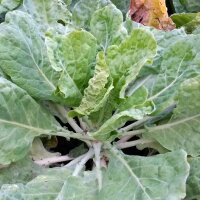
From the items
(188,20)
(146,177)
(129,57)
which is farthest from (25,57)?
(188,20)

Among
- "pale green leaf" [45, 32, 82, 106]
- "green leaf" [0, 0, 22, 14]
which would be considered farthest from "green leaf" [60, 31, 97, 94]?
"green leaf" [0, 0, 22, 14]

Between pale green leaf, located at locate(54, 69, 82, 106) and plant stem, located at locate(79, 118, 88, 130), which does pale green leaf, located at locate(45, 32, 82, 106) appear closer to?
pale green leaf, located at locate(54, 69, 82, 106)

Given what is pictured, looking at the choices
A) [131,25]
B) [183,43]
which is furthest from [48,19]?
[183,43]

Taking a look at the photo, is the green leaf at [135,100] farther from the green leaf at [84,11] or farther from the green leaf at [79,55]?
the green leaf at [84,11]

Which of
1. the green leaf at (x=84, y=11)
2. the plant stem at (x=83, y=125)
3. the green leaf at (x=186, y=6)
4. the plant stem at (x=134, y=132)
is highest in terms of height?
the green leaf at (x=84, y=11)

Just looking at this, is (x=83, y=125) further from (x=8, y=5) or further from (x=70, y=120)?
(x=8, y=5)

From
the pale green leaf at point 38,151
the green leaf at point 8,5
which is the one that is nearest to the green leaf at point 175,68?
the pale green leaf at point 38,151

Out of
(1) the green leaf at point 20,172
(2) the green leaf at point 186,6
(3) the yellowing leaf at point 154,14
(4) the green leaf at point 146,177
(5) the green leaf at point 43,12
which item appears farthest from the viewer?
(2) the green leaf at point 186,6
